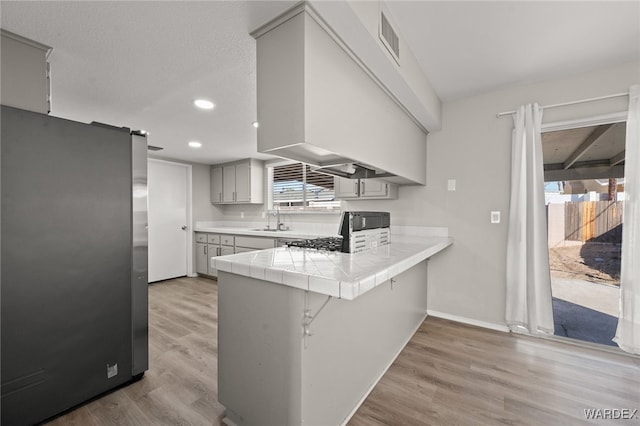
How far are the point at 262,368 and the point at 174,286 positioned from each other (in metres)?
3.83

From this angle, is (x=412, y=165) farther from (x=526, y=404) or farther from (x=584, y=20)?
(x=526, y=404)

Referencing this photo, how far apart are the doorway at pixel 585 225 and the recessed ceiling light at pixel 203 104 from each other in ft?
10.7

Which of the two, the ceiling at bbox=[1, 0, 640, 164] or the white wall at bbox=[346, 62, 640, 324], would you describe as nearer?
the ceiling at bbox=[1, 0, 640, 164]

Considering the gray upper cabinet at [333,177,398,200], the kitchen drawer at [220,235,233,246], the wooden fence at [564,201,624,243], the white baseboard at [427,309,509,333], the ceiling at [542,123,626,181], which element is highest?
the ceiling at [542,123,626,181]

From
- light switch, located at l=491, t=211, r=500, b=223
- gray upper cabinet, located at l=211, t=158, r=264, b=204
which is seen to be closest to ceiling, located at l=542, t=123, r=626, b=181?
light switch, located at l=491, t=211, r=500, b=223

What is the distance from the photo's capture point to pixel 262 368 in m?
1.38

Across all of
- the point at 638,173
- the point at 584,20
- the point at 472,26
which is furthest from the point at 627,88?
the point at 472,26

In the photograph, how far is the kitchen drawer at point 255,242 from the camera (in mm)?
4074

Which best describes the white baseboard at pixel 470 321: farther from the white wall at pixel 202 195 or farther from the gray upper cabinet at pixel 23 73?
the white wall at pixel 202 195

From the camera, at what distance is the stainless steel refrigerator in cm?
140

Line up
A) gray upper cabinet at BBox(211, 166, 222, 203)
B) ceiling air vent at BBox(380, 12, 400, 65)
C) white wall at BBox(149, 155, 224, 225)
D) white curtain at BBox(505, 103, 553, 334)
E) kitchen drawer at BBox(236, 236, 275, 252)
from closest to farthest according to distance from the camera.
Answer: ceiling air vent at BBox(380, 12, 400, 65) < white curtain at BBox(505, 103, 553, 334) < kitchen drawer at BBox(236, 236, 275, 252) < white wall at BBox(149, 155, 224, 225) < gray upper cabinet at BBox(211, 166, 222, 203)

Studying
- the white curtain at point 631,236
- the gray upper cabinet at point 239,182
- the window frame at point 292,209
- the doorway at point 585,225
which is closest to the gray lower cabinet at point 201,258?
the gray upper cabinet at point 239,182

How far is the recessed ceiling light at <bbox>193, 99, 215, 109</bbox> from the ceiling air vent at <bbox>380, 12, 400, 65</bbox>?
67.6 inches

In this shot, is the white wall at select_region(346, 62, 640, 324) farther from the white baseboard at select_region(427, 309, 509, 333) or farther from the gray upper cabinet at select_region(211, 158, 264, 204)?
the gray upper cabinet at select_region(211, 158, 264, 204)
